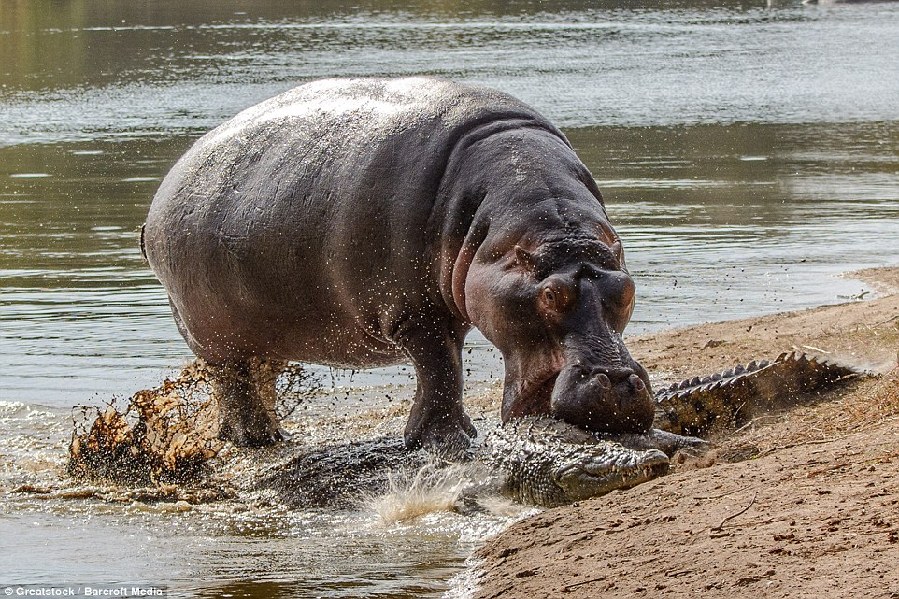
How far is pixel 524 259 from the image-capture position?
5430mm

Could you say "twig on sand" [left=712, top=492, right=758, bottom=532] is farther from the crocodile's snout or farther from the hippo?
the hippo

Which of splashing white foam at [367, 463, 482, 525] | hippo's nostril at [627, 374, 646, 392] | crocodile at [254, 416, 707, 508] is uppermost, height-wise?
hippo's nostril at [627, 374, 646, 392]

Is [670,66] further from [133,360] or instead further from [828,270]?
[133,360]

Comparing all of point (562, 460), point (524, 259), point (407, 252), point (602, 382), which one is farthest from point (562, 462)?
point (407, 252)

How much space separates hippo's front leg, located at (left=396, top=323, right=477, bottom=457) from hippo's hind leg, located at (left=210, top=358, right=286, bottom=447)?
1594 mm

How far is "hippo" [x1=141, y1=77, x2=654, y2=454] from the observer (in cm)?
530

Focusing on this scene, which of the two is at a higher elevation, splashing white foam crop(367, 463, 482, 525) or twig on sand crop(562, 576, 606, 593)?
twig on sand crop(562, 576, 606, 593)

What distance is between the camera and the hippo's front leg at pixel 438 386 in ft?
20.2

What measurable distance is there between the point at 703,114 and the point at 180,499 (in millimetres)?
18898

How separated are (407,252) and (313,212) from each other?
1.96 ft

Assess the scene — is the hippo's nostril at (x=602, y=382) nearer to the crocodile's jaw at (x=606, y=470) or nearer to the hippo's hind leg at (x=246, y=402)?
the crocodile's jaw at (x=606, y=470)

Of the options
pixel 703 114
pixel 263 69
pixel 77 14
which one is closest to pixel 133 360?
pixel 703 114

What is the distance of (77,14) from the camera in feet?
169

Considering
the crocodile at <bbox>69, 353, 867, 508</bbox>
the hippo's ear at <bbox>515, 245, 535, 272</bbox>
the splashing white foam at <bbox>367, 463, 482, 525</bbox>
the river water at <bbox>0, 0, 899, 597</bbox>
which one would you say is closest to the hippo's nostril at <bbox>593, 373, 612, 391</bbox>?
the crocodile at <bbox>69, 353, 867, 508</bbox>
